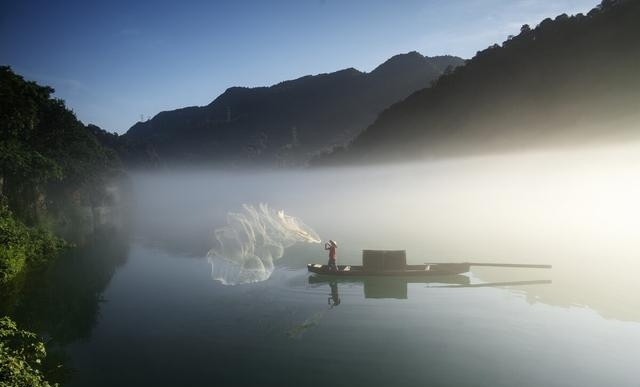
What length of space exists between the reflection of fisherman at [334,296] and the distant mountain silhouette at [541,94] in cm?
8187

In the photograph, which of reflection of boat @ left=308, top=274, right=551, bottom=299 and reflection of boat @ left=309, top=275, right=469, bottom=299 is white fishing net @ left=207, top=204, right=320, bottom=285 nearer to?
reflection of boat @ left=309, top=275, right=469, bottom=299

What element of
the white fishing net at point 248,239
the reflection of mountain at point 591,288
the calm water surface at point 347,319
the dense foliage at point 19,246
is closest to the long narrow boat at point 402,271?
the calm water surface at point 347,319

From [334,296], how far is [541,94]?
10343 centimetres

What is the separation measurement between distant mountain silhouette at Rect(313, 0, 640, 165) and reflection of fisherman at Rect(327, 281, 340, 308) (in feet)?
269

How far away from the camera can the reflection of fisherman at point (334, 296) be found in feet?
95.7

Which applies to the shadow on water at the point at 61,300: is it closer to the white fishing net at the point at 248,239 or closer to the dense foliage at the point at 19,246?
the dense foliage at the point at 19,246

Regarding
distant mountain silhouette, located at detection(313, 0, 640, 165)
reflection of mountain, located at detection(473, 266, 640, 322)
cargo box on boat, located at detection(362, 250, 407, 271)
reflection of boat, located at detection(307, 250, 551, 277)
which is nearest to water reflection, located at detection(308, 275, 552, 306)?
reflection of boat, located at detection(307, 250, 551, 277)

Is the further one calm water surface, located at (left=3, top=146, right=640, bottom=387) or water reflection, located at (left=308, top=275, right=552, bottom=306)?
water reflection, located at (left=308, top=275, right=552, bottom=306)

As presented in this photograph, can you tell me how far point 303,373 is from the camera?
18.3m

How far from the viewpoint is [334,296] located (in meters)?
30.9

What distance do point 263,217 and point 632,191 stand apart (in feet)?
303

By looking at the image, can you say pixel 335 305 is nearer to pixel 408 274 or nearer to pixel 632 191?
pixel 408 274

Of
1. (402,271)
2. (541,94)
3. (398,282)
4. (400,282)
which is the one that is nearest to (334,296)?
(398,282)

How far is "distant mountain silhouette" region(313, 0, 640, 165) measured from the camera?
310 ft
